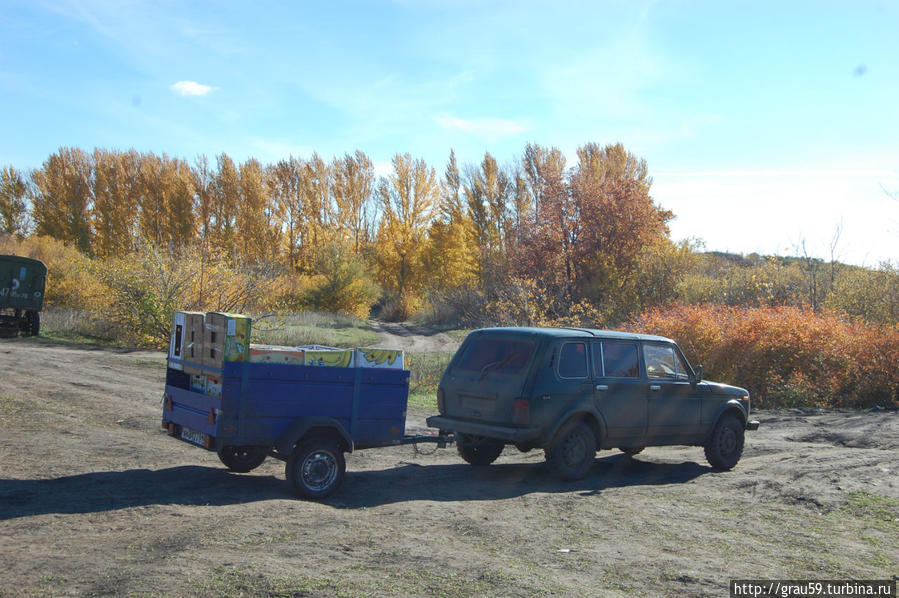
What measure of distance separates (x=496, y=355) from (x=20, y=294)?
23784mm

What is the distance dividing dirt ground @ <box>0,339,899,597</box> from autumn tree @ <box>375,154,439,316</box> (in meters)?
51.9

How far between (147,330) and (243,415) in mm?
18899

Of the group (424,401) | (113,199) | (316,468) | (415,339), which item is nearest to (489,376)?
(316,468)

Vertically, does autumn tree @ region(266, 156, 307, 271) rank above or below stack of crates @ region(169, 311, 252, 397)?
above

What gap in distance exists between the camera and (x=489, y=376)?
8594 mm

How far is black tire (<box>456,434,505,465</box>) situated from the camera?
942cm

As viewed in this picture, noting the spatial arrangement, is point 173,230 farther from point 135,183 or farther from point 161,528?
point 161,528

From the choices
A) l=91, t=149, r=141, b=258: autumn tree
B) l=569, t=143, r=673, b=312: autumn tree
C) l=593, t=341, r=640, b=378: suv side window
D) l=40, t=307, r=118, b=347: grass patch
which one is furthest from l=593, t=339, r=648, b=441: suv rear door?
l=91, t=149, r=141, b=258: autumn tree

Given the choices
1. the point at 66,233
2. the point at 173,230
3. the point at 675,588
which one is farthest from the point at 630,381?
the point at 66,233

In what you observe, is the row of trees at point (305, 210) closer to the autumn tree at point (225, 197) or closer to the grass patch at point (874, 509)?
the autumn tree at point (225, 197)

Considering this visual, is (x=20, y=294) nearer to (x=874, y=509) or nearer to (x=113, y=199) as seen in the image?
(x=874, y=509)

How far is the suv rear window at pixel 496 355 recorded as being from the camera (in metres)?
8.48

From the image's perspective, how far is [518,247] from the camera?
38.6 meters

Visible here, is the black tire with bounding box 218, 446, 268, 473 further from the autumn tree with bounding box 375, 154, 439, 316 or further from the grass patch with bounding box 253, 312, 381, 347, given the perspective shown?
the autumn tree with bounding box 375, 154, 439, 316
